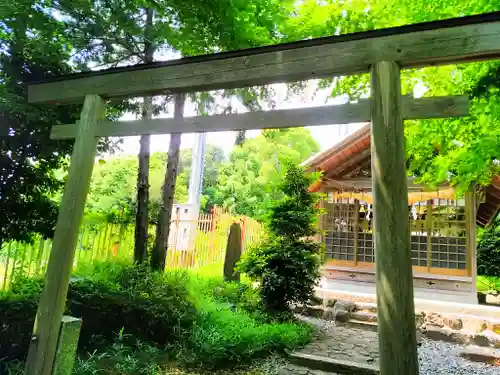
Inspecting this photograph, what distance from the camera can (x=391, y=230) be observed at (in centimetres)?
251

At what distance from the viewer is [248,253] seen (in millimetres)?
7055

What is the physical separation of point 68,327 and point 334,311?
234 inches

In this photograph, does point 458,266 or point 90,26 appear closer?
point 90,26

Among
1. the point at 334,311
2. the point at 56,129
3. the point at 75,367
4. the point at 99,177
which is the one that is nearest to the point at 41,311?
the point at 75,367

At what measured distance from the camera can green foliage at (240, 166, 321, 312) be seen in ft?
21.7

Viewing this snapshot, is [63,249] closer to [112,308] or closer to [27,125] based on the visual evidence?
[112,308]

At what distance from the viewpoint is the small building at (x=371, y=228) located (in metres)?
9.05

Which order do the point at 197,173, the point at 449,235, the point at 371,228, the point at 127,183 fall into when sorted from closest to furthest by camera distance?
the point at 449,235, the point at 371,228, the point at 197,173, the point at 127,183

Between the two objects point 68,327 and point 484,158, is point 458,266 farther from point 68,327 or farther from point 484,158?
point 68,327

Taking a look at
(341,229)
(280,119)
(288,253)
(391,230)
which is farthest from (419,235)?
(280,119)

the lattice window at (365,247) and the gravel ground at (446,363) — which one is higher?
the lattice window at (365,247)

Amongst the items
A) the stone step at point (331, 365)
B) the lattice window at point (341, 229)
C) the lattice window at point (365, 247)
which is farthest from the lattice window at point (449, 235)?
the stone step at point (331, 365)

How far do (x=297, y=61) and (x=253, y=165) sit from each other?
22729 millimetres

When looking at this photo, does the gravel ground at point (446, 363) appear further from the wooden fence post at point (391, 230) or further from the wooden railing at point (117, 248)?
the wooden railing at point (117, 248)
